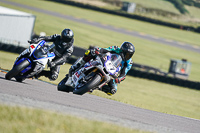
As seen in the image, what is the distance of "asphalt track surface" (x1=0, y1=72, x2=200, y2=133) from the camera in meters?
6.55

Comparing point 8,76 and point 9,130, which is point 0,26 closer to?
point 8,76

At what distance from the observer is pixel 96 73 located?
7.67m

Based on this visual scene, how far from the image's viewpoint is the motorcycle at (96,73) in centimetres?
754

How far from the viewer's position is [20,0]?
149 ft

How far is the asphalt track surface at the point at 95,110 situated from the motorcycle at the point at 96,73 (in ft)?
1.53

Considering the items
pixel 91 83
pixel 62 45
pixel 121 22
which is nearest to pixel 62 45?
pixel 62 45

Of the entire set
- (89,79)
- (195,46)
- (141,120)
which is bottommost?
(195,46)

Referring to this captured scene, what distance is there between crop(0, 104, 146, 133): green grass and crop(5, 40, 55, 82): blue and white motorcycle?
3352 millimetres

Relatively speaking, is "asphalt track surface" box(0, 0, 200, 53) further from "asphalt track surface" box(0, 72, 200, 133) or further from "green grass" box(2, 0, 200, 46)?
"asphalt track surface" box(0, 72, 200, 133)

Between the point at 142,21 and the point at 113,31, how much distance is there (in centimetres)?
982

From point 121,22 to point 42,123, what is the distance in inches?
1624

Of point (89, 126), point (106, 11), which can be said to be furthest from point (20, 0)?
point (89, 126)

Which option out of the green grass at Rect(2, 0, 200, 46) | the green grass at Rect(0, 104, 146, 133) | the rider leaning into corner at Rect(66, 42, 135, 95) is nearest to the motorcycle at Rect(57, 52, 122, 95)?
the rider leaning into corner at Rect(66, 42, 135, 95)

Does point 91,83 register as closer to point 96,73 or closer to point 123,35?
point 96,73
